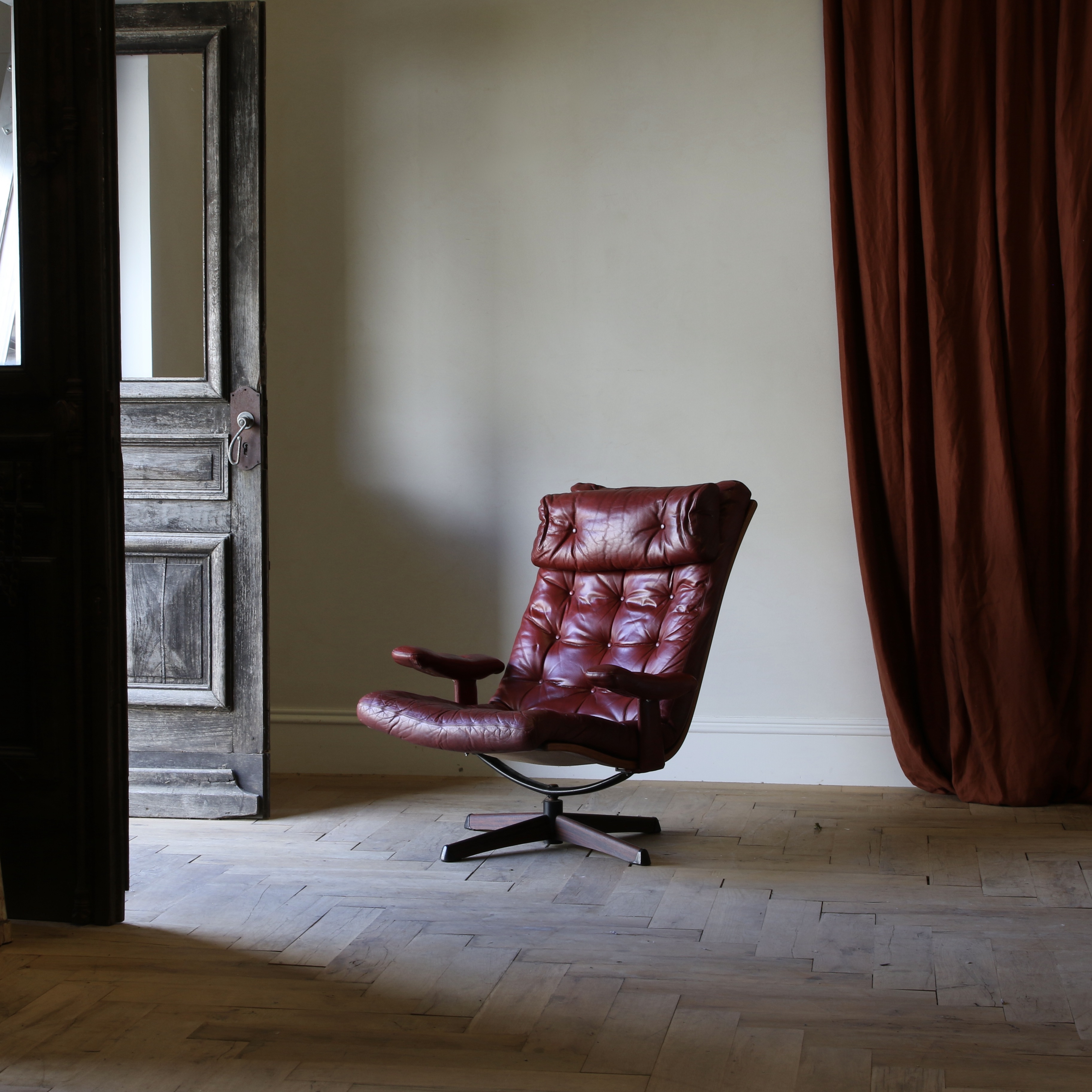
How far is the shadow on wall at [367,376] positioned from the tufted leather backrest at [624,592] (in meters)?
0.67

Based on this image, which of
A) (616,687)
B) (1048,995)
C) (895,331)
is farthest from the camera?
(895,331)

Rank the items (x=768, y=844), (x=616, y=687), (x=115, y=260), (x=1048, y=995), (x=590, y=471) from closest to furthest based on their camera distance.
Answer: (x=1048, y=995)
(x=115, y=260)
(x=616, y=687)
(x=768, y=844)
(x=590, y=471)

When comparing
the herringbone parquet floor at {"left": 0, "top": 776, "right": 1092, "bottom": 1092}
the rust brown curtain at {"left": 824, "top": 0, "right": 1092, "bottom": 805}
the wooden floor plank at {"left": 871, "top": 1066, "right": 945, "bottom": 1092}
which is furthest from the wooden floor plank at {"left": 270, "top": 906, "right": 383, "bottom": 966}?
the rust brown curtain at {"left": 824, "top": 0, "right": 1092, "bottom": 805}

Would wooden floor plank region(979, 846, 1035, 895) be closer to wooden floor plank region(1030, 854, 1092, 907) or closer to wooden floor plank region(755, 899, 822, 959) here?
wooden floor plank region(1030, 854, 1092, 907)

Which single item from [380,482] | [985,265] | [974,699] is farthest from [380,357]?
[974,699]

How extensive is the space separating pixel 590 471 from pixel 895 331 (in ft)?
3.50

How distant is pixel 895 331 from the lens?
3658 mm

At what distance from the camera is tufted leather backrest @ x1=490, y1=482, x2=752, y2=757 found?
121 inches

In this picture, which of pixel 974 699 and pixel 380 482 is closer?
pixel 974 699

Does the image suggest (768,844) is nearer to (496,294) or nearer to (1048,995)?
(1048,995)

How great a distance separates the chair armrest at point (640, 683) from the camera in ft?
8.94

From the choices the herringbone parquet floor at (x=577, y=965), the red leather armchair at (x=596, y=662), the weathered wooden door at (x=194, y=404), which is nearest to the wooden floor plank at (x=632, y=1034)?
the herringbone parquet floor at (x=577, y=965)

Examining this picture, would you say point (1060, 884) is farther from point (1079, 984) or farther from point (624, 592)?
point (624, 592)

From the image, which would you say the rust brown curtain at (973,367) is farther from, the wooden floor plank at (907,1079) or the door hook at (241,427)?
the wooden floor plank at (907,1079)
